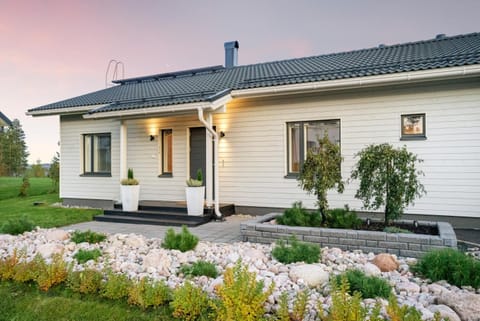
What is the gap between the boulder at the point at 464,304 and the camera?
92.7 inches

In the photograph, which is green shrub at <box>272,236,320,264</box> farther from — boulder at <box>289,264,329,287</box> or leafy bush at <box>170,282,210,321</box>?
leafy bush at <box>170,282,210,321</box>

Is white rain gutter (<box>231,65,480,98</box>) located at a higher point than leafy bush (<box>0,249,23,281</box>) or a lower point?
higher

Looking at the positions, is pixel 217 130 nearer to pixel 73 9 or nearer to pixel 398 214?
pixel 398 214

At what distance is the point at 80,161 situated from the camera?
10.2 meters

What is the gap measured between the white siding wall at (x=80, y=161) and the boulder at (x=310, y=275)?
24.9 ft

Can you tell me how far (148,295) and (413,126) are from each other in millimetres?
6007

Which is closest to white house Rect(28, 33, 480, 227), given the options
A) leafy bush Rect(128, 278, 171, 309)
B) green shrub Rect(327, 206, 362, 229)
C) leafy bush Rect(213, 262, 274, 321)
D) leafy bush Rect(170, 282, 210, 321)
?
green shrub Rect(327, 206, 362, 229)

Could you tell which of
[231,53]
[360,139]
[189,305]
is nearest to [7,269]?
[189,305]

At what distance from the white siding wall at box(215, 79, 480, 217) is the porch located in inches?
35.6

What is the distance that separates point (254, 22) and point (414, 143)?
7.53m

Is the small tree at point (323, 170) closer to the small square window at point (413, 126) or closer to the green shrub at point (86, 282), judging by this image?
the small square window at point (413, 126)

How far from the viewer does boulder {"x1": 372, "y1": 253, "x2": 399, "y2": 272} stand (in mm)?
3563

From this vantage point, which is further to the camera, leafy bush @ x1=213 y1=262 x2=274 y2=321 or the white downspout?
the white downspout

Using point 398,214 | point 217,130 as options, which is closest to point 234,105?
point 217,130
